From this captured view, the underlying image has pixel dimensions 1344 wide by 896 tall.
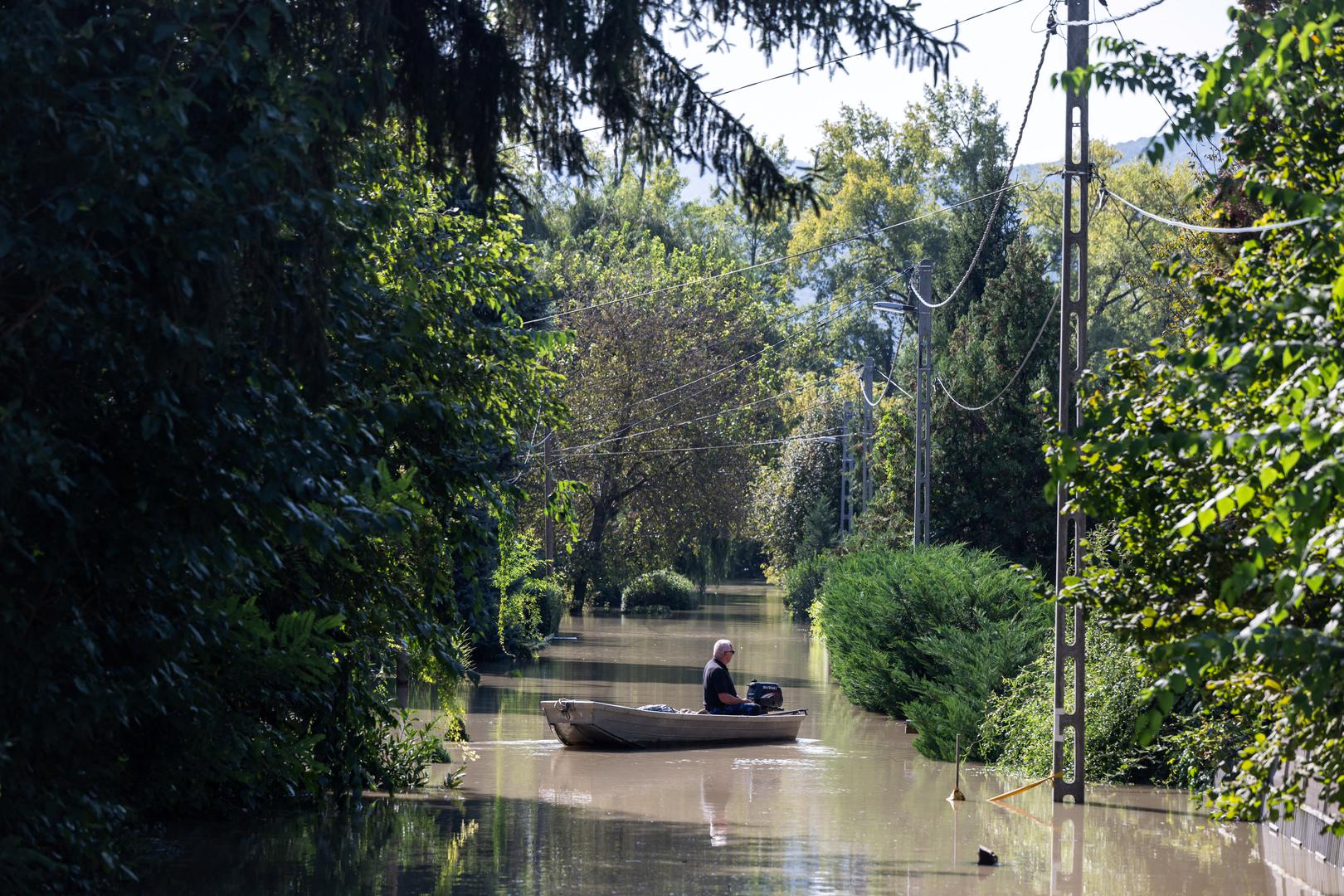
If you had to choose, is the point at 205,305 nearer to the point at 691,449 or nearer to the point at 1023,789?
the point at 1023,789

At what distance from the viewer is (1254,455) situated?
657 cm

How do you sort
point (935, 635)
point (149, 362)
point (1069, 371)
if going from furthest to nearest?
1. point (935, 635)
2. point (1069, 371)
3. point (149, 362)

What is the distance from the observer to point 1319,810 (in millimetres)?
12016

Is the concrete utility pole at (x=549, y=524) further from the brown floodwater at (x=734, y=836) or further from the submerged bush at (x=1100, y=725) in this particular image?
the submerged bush at (x=1100, y=725)

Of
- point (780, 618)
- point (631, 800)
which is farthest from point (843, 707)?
point (780, 618)

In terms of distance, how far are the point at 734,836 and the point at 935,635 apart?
8513mm

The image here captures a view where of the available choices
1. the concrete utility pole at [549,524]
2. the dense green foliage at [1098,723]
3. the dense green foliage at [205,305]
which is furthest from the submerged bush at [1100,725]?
the concrete utility pole at [549,524]

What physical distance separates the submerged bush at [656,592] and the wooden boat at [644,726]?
35.9 m

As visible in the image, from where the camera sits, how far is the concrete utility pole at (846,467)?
175ft

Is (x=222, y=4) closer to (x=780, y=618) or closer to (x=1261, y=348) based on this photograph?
(x=1261, y=348)

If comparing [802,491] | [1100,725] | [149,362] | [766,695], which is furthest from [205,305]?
[802,491]

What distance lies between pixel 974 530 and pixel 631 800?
21292 mm

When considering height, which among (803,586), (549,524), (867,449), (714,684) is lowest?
(714,684)

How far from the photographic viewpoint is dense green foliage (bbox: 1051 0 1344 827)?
4.85 meters
